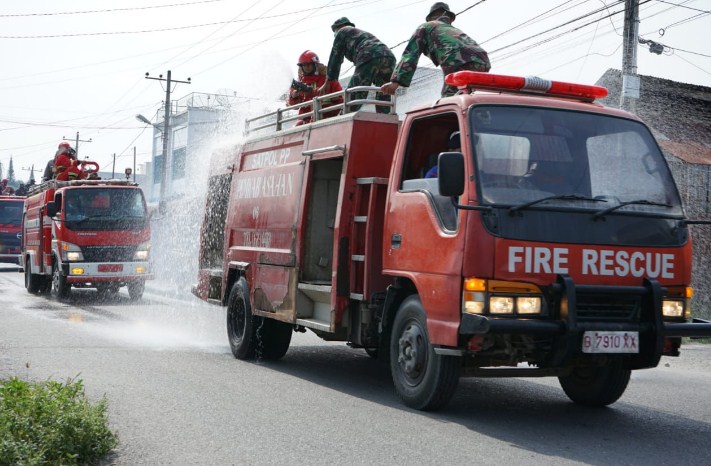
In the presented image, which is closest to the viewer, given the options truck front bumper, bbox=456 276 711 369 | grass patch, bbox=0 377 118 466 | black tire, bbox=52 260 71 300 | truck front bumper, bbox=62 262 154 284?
grass patch, bbox=0 377 118 466

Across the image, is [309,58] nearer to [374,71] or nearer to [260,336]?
[374,71]

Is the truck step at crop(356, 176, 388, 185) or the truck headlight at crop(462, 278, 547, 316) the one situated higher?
the truck step at crop(356, 176, 388, 185)

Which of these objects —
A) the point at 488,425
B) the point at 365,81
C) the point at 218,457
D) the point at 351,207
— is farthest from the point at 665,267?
the point at 365,81

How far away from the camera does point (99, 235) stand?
749 inches

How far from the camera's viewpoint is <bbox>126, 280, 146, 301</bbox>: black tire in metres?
19.6

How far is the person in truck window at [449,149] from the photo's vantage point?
6838mm

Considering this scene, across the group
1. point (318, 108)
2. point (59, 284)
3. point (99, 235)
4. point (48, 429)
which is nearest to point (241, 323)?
point (318, 108)

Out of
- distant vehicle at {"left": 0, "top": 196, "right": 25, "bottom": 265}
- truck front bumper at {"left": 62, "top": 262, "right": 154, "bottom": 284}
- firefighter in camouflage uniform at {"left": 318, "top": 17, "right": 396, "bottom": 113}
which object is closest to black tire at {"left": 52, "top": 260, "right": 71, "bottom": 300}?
truck front bumper at {"left": 62, "top": 262, "right": 154, "bottom": 284}

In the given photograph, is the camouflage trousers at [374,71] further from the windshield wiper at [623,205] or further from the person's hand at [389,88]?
the windshield wiper at [623,205]

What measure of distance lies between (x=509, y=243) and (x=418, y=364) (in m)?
1.33

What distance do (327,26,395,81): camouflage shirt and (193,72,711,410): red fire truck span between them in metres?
1.62

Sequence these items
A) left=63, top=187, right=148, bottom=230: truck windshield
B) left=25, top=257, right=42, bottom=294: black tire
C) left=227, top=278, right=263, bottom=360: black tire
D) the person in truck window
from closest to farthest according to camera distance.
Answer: the person in truck window < left=227, top=278, right=263, bottom=360: black tire < left=63, top=187, right=148, bottom=230: truck windshield < left=25, top=257, right=42, bottom=294: black tire

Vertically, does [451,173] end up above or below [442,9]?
below

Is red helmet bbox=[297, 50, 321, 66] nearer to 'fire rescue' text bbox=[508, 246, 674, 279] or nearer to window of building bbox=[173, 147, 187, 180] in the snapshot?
'fire rescue' text bbox=[508, 246, 674, 279]
